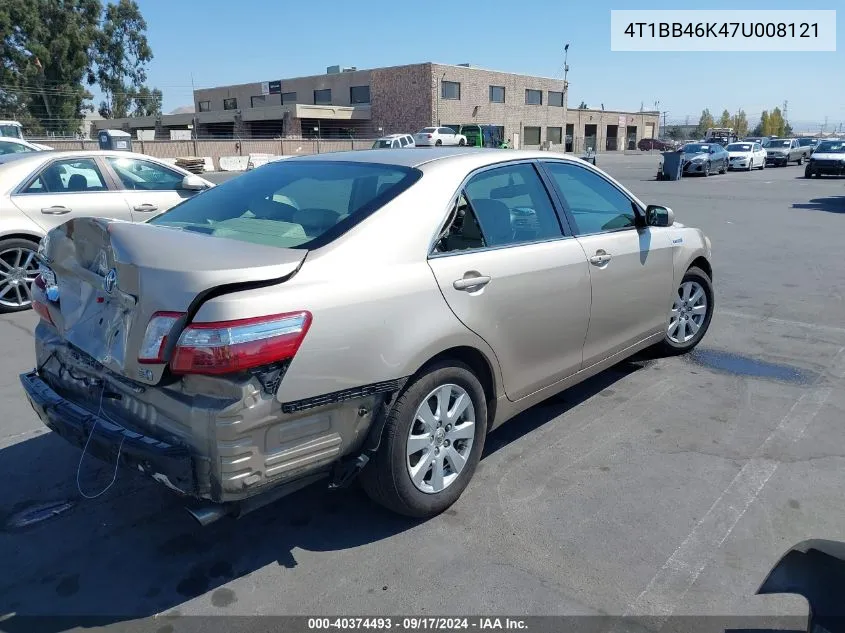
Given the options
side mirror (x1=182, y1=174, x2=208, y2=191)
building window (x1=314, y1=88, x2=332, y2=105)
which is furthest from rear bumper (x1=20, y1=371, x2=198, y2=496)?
building window (x1=314, y1=88, x2=332, y2=105)

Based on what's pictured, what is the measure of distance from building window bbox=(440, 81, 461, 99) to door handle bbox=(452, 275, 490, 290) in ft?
193

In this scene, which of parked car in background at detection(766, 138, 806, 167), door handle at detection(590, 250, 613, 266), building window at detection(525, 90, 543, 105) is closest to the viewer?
door handle at detection(590, 250, 613, 266)

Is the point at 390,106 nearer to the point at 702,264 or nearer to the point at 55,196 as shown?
the point at 55,196

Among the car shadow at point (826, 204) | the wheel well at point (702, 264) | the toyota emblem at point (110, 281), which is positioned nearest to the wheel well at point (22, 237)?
the toyota emblem at point (110, 281)

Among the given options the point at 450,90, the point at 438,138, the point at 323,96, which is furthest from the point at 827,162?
the point at 323,96

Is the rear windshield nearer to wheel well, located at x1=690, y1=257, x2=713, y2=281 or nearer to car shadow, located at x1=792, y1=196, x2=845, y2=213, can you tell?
wheel well, located at x1=690, y1=257, x2=713, y2=281

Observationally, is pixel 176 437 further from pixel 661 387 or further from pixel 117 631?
pixel 661 387

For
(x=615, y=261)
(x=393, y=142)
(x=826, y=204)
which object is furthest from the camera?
(x=393, y=142)

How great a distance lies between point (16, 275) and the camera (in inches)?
279

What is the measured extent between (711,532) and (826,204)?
59.5ft

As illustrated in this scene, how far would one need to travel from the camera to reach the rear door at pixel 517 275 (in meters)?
3.27

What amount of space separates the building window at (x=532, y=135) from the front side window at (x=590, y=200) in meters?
66.9

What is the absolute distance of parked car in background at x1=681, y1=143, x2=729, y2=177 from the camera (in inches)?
1181

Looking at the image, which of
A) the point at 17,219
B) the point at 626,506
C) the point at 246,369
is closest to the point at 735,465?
the point at 626,506
